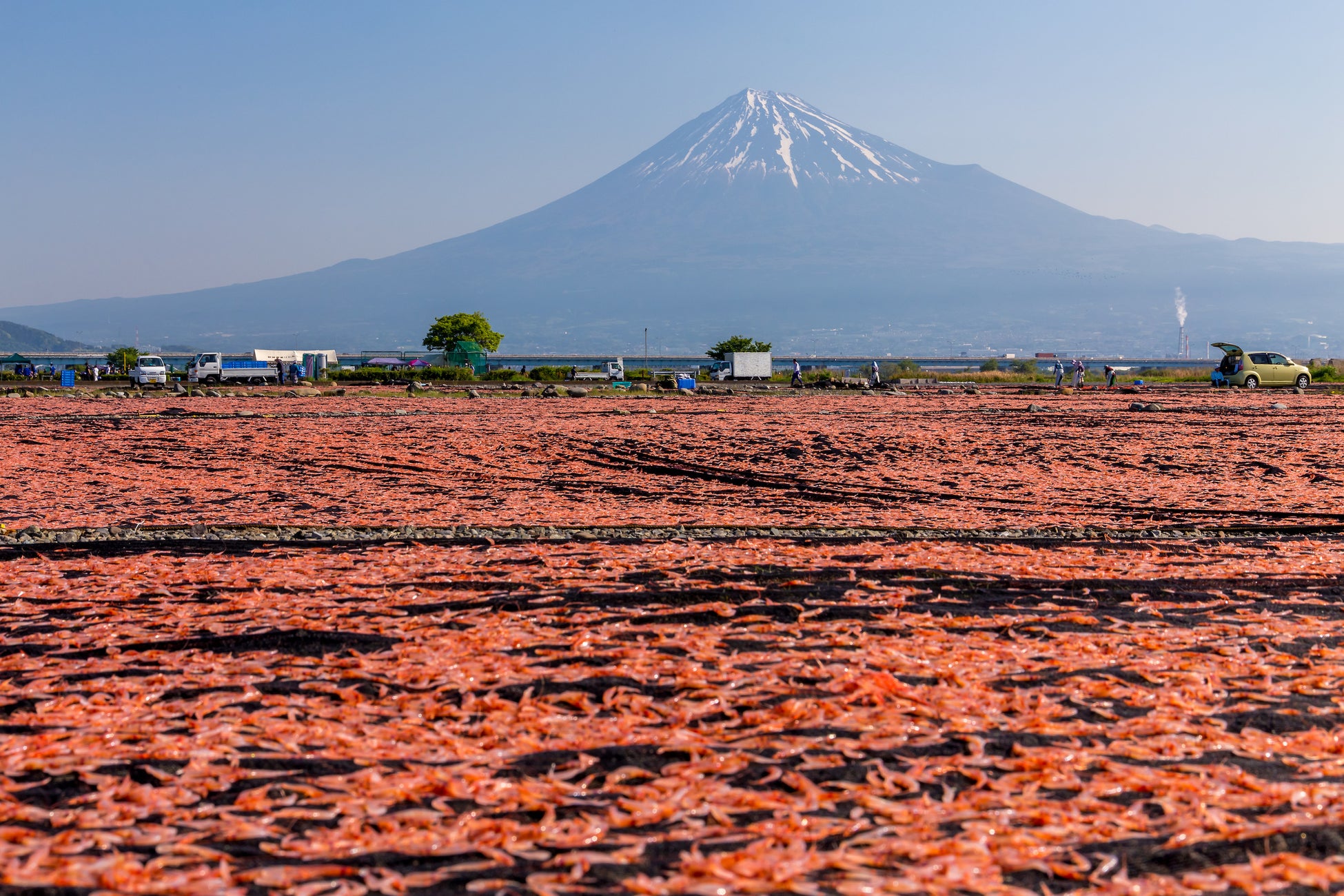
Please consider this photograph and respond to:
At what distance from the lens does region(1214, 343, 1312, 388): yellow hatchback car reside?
4688 centimetres

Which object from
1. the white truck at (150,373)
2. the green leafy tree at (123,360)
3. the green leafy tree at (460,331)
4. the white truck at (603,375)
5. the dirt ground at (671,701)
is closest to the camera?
the dirt ground at (671,701)

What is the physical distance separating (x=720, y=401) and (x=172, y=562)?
29297 mm

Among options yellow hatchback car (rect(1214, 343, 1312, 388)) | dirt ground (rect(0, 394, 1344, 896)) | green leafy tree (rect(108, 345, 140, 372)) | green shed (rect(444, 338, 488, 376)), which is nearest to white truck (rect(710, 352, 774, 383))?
green shed (rect(444, 338, 488, 376))

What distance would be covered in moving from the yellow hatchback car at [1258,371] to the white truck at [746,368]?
1110 inches

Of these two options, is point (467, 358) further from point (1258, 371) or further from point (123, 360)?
point (1258, 371)

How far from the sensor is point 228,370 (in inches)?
→ 2383

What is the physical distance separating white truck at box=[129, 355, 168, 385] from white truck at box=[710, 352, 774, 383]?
3214 cm

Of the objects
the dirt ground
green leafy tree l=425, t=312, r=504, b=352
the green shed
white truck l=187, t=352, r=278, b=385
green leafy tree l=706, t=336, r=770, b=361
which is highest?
green leafy tree l=425, t=312, r=504, b=352

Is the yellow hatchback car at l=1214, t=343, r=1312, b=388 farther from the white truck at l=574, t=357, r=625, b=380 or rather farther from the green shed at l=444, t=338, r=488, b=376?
the green shed at l=444, t=338, r=488, b=376

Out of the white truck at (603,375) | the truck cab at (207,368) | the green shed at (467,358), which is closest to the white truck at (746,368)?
the white truck at (603,375)

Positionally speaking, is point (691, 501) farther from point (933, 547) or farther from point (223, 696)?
point (223, 696)

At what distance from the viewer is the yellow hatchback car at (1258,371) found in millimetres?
46875

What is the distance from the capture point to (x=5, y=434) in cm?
2150

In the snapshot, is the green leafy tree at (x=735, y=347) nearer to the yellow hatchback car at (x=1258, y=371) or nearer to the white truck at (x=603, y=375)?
the white truck at (x=603, y=375)
